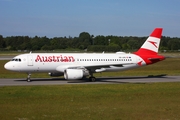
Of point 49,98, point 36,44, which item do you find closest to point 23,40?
point 36,44

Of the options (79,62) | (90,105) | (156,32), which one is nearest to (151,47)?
(156,32)

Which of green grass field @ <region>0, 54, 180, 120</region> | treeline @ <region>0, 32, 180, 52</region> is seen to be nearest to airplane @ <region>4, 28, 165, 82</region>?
green grass field @ <region>0, 54, 180, 120</region>

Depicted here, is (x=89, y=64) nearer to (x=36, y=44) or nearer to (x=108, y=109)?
(x=108, y=109)

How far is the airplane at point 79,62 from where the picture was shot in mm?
34312

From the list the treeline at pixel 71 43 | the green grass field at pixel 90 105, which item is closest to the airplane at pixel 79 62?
the green grass field at pixel 90 105

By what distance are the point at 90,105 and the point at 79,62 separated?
18.5 metres

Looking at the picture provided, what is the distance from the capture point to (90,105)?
18.7 m

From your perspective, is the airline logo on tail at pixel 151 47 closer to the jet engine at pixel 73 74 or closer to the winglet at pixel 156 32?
the winglet at pixel 156 32

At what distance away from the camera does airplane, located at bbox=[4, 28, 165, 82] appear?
34.3m

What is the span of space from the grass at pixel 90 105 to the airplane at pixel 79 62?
406 inches

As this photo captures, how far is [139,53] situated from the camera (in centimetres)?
4047

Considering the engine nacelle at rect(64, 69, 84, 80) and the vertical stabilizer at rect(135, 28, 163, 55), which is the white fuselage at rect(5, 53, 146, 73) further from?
the engine nacelle at rect(64, 69, 84, 80)

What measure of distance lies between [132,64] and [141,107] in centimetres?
2148

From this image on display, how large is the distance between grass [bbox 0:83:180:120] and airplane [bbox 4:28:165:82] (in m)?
10.3
